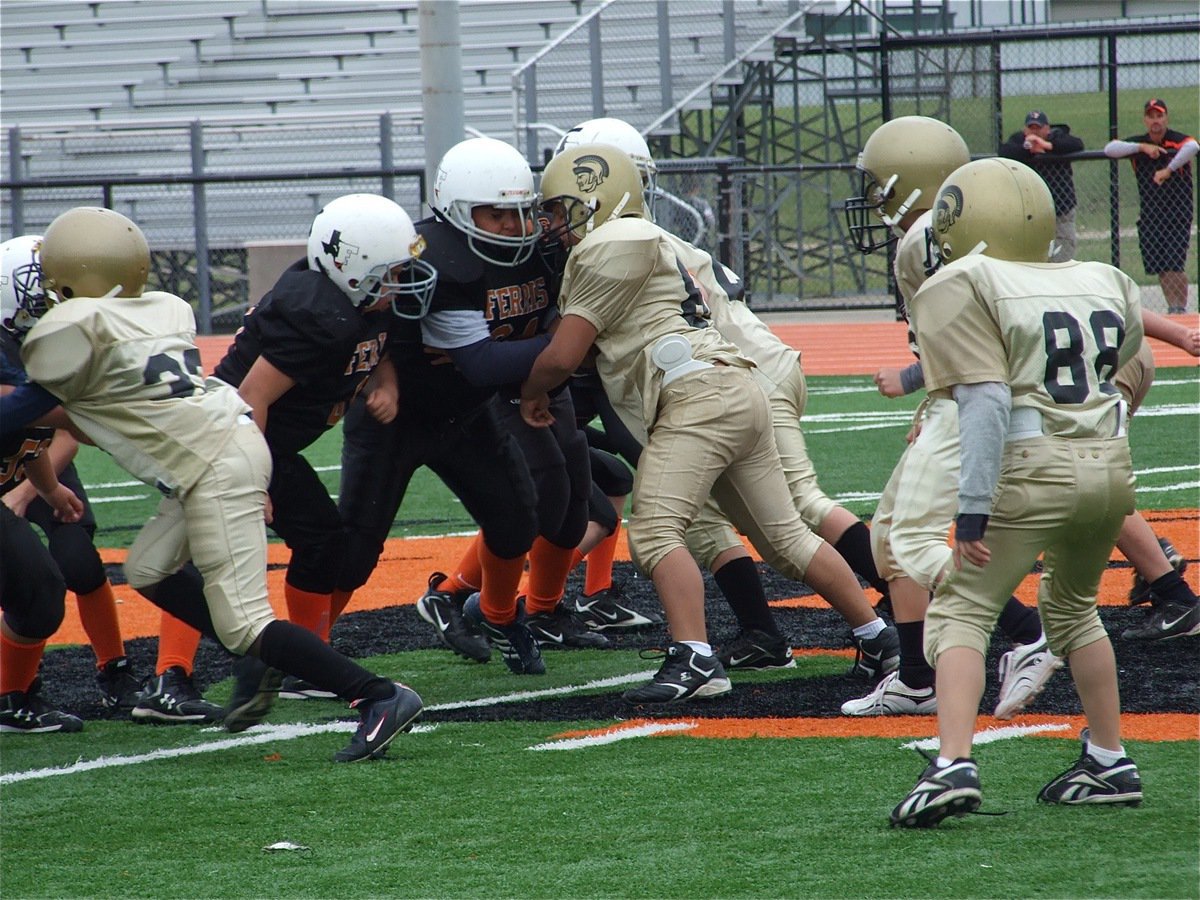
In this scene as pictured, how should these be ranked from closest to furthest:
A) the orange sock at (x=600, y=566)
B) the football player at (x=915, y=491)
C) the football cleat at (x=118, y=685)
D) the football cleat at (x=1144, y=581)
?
the football player at (x=915, y=491)
the football cleat at (x=118, y=685)
the football cleat at (x=1144, y=581)
the orange sock at (x=600, y=566)

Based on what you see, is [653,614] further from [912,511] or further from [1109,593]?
[912,511]

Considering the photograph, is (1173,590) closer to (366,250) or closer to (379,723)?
(379,723)

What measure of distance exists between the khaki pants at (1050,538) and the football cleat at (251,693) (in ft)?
5.82

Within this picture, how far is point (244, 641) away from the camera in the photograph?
4133 millimetres

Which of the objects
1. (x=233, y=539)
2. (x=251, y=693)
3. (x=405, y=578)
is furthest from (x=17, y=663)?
(x=405, y=578)

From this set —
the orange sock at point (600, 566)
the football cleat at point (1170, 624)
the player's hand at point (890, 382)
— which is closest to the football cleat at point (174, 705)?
the orange sock at point (600, 566)

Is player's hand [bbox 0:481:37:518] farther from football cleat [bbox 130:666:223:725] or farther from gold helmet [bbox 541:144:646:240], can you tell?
gold helmet [bbox 541:144:646:240]

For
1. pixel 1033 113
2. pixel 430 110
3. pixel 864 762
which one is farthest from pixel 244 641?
pixel 1033 113

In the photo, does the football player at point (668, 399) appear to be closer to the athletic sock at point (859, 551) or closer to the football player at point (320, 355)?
the athletic sock at point (859, 551)

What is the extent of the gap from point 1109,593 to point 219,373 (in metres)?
3.30

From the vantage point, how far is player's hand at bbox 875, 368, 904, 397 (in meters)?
4.34

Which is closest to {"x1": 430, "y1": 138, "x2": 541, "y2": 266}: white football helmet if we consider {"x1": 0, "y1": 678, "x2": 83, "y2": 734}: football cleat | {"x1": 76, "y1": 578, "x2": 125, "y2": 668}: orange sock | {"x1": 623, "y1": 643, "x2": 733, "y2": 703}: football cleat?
{"x1": 623, "y1": 643, "x2": 733, "y2": 703}: football cleat

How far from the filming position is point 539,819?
11.7 feet

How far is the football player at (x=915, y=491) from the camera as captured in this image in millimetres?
3961
